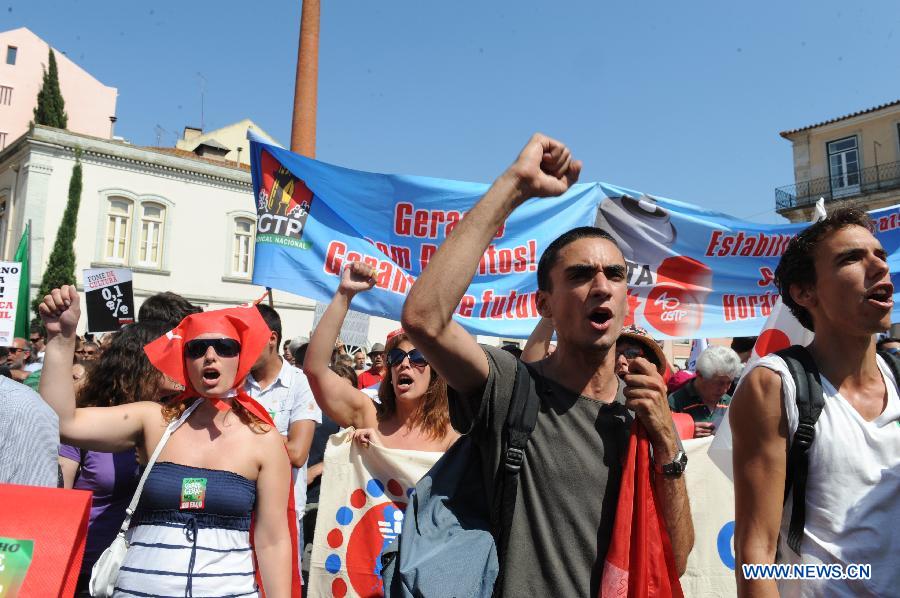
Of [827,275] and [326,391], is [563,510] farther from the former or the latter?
[326,391]

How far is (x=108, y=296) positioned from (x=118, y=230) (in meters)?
22.4

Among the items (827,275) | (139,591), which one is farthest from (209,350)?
(827,275)

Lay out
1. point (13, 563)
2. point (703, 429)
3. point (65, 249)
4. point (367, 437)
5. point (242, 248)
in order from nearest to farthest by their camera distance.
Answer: point (13, 563) < point (367, 437) < point (703, 429) < point (65, 249) < point (242, 248)

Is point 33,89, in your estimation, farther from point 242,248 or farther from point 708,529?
point 708,529

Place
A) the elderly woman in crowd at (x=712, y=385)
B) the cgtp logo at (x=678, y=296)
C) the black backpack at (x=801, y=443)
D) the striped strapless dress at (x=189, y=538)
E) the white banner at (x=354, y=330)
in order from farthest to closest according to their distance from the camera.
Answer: the white banner at (x=354, y=330) → the cgtp logo at (x=678, y=296) → the elderly woman in crowd at (x=712, y=385) → the striped strapless dress at (x=189, y=538) → the black backpack at (x=801, y=443)

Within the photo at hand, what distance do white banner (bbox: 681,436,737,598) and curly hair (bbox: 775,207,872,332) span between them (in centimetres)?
177

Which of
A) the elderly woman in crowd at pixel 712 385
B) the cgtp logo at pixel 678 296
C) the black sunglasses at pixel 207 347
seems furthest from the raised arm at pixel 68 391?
the cgtp logo at pixel 678 296

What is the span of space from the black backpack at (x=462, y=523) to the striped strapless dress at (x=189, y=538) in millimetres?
1066

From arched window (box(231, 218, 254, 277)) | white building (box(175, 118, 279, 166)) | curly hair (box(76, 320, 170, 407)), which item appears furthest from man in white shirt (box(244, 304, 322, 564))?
white building (box(175, 118, 279, 166))

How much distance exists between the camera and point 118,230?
1121 inches

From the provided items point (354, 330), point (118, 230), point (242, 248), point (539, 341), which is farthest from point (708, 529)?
point (118, 230)

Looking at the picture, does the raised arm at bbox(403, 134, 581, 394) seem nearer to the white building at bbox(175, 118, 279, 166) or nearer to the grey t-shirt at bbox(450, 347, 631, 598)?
the grey t-shirt at bbox(450, 347, 631, 598)

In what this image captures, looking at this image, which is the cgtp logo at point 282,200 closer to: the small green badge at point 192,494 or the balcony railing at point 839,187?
the small green badge at point 192,494

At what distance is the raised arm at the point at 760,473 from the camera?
1.95 meters
